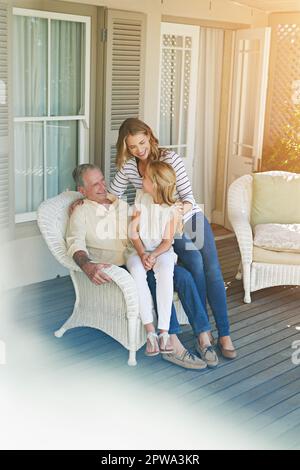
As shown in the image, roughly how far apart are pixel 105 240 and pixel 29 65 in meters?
1.61

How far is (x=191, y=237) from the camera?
400 cm

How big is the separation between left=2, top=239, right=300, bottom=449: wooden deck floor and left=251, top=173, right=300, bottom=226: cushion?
0.62 meters

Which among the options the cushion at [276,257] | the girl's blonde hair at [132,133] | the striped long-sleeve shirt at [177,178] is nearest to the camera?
the girl's blonde hair at [132,133]

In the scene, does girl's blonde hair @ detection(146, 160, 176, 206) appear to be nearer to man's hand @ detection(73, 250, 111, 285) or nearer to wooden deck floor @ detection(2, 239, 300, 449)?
man's hand @ detection(73, 250, 111, 285)

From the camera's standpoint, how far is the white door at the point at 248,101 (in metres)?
6.20

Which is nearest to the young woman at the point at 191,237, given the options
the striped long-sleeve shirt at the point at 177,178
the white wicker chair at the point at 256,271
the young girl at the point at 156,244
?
the striped long-sleeve shirt at the point at 177,178

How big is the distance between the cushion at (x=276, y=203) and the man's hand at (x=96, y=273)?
183 cm

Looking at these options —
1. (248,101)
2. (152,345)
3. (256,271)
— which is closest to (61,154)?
(256,271)

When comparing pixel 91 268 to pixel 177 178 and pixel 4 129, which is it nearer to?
pixel 177 178

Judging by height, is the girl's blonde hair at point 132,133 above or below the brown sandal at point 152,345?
above

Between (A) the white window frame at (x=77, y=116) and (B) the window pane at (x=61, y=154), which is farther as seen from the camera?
(B) the window pane at (x=61, y=154)

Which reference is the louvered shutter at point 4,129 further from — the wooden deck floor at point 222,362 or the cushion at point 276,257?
the cushion at point 276,257

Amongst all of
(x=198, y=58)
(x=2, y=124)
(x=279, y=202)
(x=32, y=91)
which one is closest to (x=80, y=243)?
(x=2, y=124)

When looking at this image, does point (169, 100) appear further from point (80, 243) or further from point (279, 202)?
point (80, 243)
